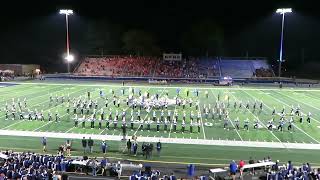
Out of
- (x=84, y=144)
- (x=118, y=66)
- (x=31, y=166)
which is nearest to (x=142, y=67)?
(x=118, y=66)

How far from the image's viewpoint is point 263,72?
212ft

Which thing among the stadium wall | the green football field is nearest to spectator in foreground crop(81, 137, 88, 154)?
the green football field

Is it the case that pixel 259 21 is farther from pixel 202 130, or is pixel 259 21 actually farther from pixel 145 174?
pixel 145 174

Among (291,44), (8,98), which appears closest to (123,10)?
(291,44)

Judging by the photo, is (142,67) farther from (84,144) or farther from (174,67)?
(84,144)

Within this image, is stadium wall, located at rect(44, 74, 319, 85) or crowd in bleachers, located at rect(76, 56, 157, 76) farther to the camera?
crowd in bleachers, located at rect(76, 56, 157, 76)

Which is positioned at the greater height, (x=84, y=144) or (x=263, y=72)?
(x=263, y=72)

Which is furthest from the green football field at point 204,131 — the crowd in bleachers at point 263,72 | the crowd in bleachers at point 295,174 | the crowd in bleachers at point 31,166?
the crowd in bleachers at point 263,72

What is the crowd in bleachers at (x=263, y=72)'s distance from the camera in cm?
6376

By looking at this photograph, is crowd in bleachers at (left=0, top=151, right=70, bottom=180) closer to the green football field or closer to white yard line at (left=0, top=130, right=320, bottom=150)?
the green football field

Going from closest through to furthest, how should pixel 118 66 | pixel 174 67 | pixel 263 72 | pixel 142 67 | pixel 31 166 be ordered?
pixel 31 166
pixel 263 72
pixel 174 67
pixel 142 67
pixel 118 66

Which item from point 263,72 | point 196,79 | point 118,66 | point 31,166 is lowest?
point 31,166

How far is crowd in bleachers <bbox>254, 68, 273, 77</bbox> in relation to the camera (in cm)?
→ 6376

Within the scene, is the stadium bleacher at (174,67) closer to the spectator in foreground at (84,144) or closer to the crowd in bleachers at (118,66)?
the crowd in bleachers at (118,66)
